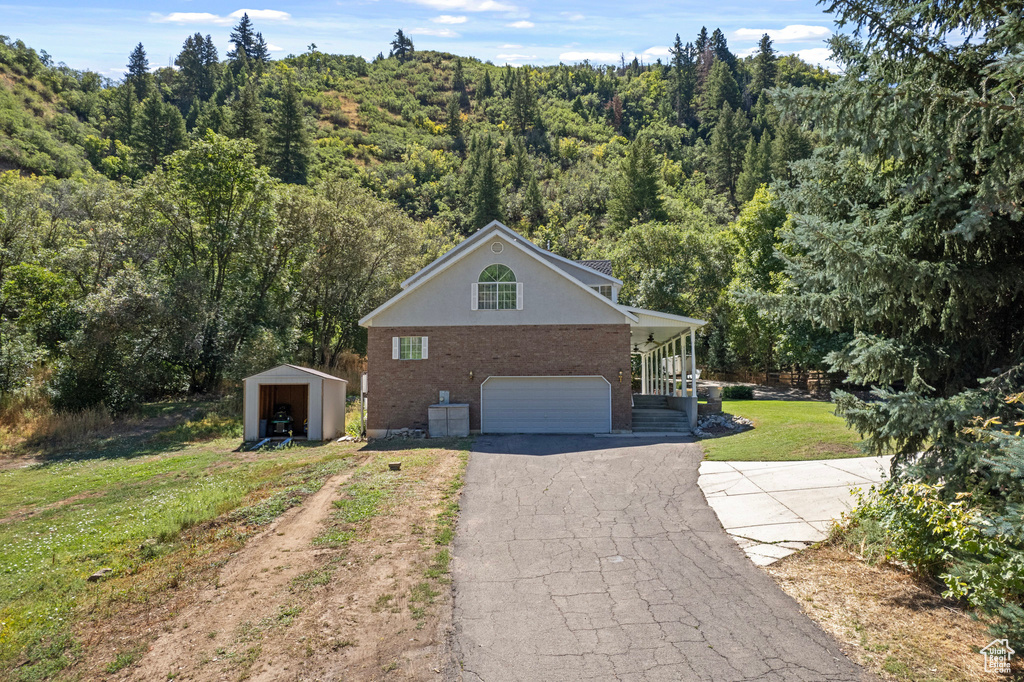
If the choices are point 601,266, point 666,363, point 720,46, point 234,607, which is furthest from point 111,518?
point 720,46

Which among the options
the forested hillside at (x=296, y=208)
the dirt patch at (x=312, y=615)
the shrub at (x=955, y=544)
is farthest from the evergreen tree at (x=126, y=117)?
the shrub at (x=955, y=544)

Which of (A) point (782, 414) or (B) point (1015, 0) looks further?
(A) point (782, 414)

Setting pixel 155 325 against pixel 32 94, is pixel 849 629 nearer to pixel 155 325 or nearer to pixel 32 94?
pixel 155 325

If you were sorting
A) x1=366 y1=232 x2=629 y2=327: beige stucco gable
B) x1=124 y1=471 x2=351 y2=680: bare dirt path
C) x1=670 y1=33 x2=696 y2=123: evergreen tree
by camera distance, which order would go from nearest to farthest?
x1=124 y1=471 x2=351 y2=680: bare dirt path < x1=366 y1=232 x2=629 y2=327: beige stucco gable < x1=670 y1=33 x2=696 y2=123: evergreen tree


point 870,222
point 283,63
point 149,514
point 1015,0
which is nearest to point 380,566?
point 149,514

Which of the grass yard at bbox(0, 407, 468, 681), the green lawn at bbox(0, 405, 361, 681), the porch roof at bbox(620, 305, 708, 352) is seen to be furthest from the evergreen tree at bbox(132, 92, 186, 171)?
the porch roof at bbox(620, 305, 708, 352)

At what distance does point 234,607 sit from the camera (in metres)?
7.45

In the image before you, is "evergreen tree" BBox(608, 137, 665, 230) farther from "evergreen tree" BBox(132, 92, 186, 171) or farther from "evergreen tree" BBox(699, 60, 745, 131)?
"evergreen tree" BBox(699, 60, 745, 131)

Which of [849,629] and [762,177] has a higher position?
[762,177]

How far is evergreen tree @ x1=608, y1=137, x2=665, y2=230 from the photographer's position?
66125 mm

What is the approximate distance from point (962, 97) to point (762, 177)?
216 ft

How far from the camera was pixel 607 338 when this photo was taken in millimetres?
Answer: 20578

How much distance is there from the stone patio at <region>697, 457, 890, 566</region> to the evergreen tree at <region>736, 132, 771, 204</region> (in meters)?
59.8

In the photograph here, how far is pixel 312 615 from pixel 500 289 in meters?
14.6
